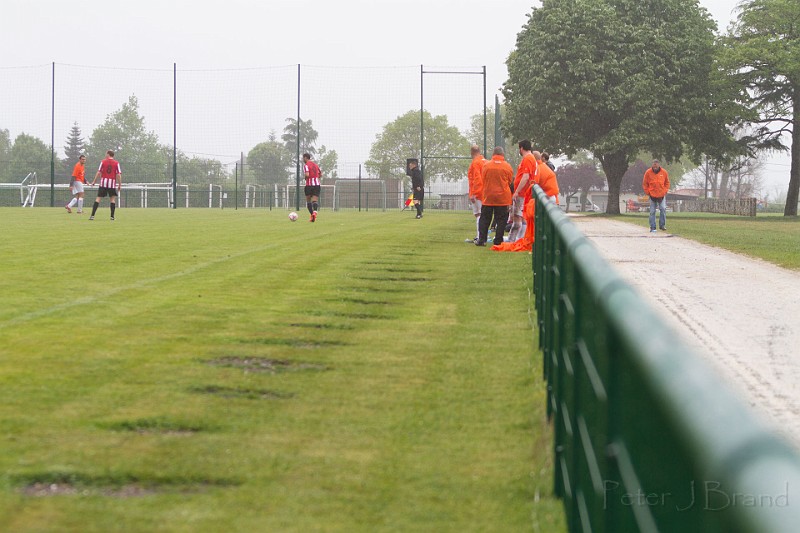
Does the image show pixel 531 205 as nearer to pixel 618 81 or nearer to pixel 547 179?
pixel 547 179

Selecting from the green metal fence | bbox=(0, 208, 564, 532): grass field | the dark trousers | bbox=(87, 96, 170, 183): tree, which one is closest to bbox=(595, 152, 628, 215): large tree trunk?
bbox=(87, 96, 170, 183): tree

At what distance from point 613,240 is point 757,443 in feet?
74.9

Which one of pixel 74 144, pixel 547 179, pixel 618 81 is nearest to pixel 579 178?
pixel 74 144

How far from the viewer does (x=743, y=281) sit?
1312 centimetres

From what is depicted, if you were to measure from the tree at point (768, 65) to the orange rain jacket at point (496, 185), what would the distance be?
32.6 metres

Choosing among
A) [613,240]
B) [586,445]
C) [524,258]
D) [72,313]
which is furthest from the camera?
[613,240]

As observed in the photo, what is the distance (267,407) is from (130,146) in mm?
108474

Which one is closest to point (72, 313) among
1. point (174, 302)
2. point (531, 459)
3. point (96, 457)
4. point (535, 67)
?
point (174, 302)

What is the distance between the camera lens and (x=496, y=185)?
17.8m

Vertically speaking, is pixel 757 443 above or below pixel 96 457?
above

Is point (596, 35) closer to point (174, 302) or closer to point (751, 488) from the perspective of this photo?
point (174, 302)

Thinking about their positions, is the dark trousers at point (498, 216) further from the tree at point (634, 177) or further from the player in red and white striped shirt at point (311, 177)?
the tree at point (634, 177)

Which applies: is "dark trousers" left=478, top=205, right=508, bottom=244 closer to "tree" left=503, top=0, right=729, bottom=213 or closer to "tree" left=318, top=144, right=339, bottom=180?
"tree" left=318, top=144, right=339, bottom=180

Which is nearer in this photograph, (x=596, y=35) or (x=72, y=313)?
(x=72, y=313)
